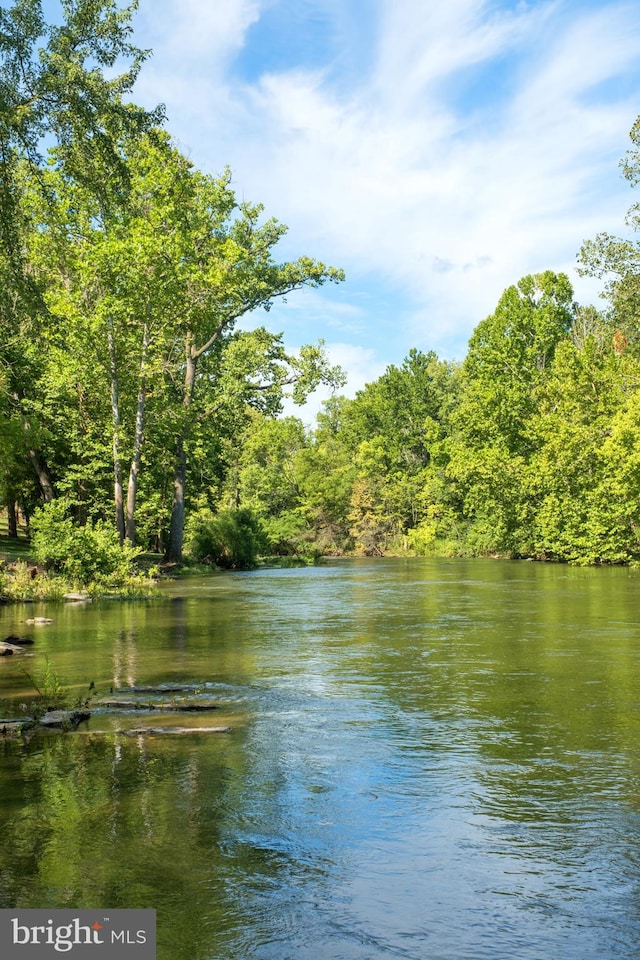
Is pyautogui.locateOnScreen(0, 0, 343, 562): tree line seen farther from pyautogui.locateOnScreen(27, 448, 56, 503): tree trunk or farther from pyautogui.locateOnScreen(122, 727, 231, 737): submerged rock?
pyautogui.locateOnScreen(122, 727, 231, 737): submerged rock

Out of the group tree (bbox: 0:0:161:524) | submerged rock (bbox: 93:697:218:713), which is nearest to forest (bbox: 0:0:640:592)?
tree (bbox: 0:0:161:524)

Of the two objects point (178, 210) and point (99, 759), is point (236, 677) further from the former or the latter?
point (178, 210)

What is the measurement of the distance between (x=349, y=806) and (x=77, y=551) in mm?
23455

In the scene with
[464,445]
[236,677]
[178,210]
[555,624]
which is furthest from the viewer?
[464,445]

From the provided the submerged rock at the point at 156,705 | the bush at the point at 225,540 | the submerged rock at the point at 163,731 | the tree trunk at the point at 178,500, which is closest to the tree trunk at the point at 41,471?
the tree trunk at the point at 178,500

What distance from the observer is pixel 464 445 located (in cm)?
7069

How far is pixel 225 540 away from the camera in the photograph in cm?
4991

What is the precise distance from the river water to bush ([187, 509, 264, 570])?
111 feet

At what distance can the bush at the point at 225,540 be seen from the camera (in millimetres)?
49656

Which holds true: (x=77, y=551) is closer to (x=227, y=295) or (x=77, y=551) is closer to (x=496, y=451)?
(x=227, y=295)

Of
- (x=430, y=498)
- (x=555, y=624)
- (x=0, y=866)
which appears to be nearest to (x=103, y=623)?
(x=555, y=624)

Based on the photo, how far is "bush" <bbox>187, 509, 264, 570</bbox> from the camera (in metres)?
49.7

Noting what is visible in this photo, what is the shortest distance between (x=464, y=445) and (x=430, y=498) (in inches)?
518

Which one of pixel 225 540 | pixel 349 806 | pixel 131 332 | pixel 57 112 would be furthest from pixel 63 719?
pixel 225 540
